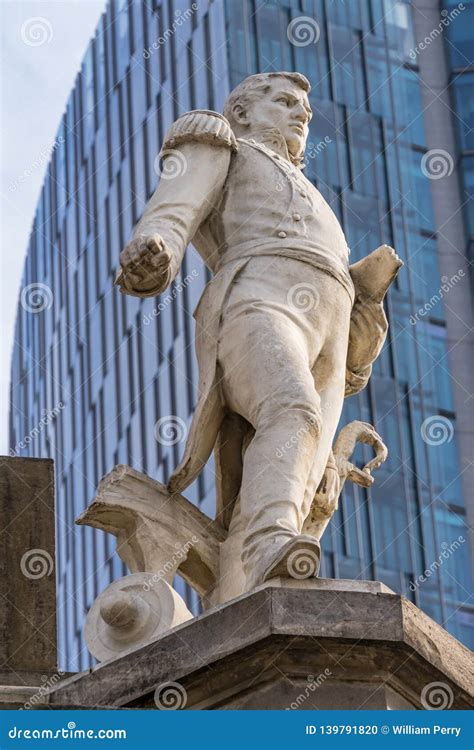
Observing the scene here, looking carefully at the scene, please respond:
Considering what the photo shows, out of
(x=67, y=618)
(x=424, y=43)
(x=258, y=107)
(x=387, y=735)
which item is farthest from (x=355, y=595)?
(x=67, y=618)

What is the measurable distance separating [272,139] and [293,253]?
41.1 inches

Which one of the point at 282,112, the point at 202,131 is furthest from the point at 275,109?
the point at 202,131

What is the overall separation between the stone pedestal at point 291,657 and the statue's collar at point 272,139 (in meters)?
3.12

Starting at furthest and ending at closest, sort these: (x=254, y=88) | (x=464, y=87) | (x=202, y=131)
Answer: (x=464, y=87) → (x=254, y=88) → (x=202, y=131)

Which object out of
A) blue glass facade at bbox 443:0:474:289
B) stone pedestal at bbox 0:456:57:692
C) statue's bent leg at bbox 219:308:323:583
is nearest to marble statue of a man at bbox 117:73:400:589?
statue's bent leg at bbox 219:308:323:583

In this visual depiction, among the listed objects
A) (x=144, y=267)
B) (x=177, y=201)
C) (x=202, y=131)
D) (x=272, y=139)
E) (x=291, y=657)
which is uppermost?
(x=272, y=139)

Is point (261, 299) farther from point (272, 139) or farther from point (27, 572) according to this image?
point (27, 572)

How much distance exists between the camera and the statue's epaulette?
1045 centimetres

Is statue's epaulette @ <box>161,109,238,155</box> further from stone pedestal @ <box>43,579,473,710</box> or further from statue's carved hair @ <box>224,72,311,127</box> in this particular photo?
stone pedestal @ <box>43,579,473,710</box>

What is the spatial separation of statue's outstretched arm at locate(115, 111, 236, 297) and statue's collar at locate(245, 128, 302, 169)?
1.28 ft

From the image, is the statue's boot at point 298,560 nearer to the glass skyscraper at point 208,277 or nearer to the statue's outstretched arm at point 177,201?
the statue's outstretched arm at point 177,201

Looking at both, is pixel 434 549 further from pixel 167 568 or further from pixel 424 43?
pixel 167 568

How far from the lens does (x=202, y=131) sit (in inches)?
412

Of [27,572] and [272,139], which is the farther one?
[272,139]
